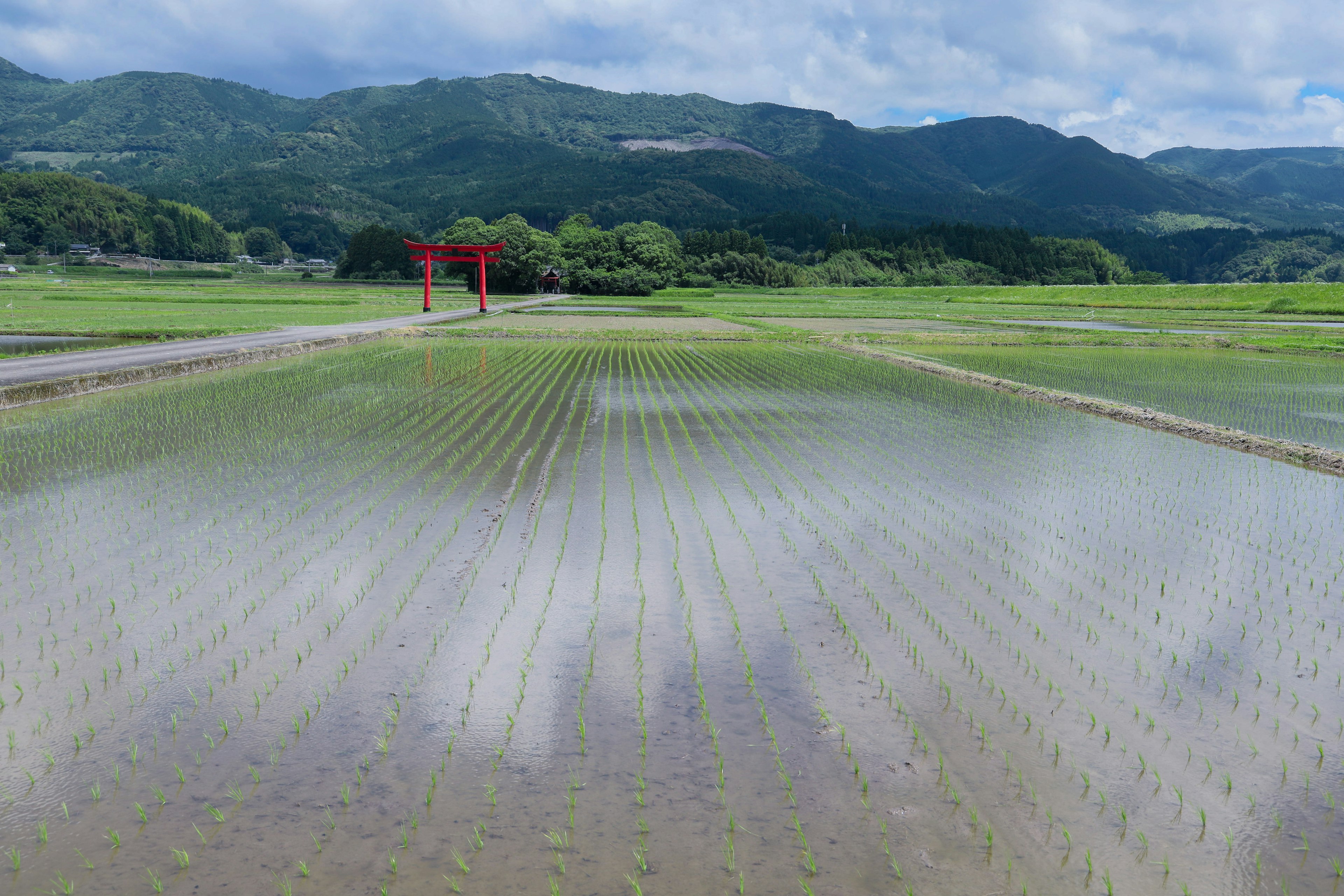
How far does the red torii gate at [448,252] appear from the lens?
45.8 meters

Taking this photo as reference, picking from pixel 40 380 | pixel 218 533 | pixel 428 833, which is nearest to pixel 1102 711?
pixel 428 833

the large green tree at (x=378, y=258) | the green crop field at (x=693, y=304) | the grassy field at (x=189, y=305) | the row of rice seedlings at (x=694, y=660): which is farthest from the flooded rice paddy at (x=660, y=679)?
the large green tree at (x=378, y=258)

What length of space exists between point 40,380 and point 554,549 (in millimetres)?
12872

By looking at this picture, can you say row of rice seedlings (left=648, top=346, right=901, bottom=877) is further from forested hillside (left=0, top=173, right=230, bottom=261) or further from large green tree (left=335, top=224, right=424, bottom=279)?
forested hillside (left=0, top=173, right=230, bottom=261)

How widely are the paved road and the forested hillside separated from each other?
105 meters

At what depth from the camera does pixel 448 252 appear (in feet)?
180

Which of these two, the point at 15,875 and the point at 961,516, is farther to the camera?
the point at 961,516

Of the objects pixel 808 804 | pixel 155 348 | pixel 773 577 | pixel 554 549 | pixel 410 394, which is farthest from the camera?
pixel 155 348

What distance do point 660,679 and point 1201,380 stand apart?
826 inches

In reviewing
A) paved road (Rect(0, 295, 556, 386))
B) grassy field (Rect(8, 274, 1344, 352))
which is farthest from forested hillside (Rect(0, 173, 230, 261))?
paved road (Rect(0, 295, 556, 386))

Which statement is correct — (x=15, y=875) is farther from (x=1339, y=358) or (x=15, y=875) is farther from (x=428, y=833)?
(x=1339, y=358)

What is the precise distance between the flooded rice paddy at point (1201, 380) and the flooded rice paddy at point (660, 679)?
5.62 m

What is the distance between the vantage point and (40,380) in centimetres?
1470

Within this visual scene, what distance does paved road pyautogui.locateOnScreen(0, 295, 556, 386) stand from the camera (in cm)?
1592
